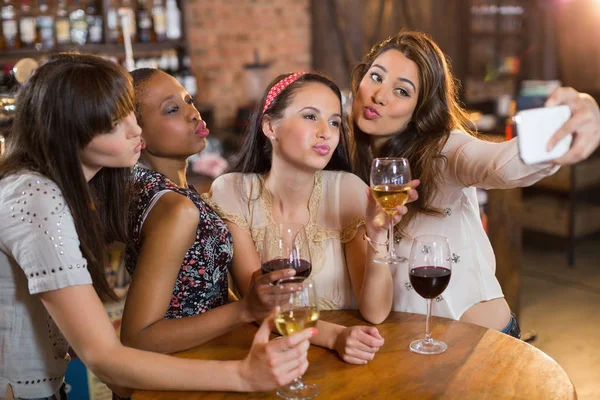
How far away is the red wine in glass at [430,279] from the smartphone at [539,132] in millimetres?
351

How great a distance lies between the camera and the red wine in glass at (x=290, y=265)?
151cm

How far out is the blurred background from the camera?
4.07 m

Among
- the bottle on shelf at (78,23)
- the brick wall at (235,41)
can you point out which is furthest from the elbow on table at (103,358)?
the brick wall at (235,41)

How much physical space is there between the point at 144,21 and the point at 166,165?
4.00 meters

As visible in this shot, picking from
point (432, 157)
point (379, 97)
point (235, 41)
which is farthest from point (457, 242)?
point (235, 41)

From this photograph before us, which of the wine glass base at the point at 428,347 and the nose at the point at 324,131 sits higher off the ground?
the nose at the point at 324,131

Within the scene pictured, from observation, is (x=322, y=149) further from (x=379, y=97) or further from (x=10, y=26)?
(x=10, y=26)

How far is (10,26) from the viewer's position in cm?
513

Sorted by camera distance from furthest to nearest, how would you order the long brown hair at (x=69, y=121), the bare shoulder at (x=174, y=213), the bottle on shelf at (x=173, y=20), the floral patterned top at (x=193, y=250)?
1. the bottle on shelf at (x=173, y=20)
2. the floral patterned top at (x=193, y=250)
3. the bare shoulder at (x=174, y=213)
4. the long brown hair at (x=69, y=121)

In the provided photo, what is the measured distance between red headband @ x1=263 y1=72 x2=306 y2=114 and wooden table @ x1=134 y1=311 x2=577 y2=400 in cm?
71

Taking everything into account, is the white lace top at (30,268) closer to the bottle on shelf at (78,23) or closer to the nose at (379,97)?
the nose at (379,97)

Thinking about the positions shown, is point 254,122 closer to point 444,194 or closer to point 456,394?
point 444,194

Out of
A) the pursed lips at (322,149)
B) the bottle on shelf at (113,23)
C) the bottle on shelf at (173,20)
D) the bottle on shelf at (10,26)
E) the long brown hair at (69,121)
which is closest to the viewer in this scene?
the long brown hair at (69,121)

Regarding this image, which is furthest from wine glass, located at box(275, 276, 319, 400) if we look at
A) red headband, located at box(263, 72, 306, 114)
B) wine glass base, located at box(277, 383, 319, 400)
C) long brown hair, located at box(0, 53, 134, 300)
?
red headband, located at box(263, 72, 306, 114)
